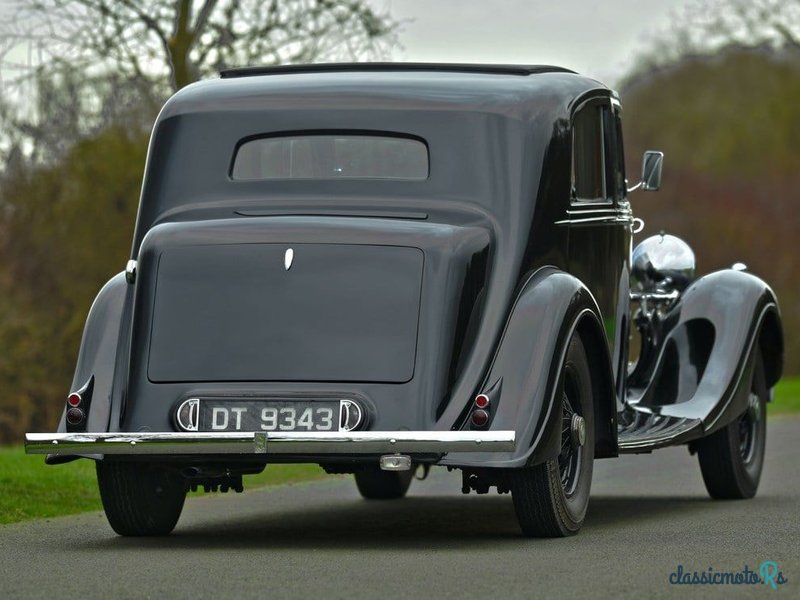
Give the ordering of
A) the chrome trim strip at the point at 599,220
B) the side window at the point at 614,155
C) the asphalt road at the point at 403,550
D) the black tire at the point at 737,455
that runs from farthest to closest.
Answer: the black tire at the point at 737,455
the side window at the point at 614,155
the chrome trim strip at the point at 599,220
the asphalt road at the point at 403,550

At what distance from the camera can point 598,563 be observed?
728 centimetres

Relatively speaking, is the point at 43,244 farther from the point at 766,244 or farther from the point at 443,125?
the point at 766,244

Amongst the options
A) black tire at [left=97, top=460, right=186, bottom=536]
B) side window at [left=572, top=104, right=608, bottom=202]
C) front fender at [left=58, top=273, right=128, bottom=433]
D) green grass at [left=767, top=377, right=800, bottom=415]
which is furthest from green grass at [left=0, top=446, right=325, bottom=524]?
Answer: green grass at [left=767, top=377, right=800, bottom=415]

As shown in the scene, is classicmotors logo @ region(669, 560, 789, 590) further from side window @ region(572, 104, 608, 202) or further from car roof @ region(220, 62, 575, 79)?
car roof @ region(220, 62, 575, 79)

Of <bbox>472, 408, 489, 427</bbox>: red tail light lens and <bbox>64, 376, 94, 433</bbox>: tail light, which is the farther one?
<bbox>64, 376, 94, 433</bbox>: tail light

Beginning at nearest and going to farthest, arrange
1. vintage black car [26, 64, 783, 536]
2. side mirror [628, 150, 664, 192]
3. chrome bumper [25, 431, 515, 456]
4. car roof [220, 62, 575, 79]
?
chrome bumper [25, 431, 515, 456] → vintage black car [26, 64, 783, 536] → car roof [220, 62, 575, 79] → side mirror [628, 150, 664, 192]

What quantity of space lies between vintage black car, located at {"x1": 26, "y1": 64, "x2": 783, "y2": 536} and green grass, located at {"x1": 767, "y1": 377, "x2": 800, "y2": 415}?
493 inches

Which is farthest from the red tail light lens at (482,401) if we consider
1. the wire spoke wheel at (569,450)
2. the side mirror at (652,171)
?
the side mirror at (652,171)

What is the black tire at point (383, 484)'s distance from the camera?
12016 mm

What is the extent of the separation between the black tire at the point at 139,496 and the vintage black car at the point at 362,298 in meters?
0.01

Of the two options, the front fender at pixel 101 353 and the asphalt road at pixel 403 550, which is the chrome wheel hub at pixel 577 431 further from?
the front fender at pixel 101 353

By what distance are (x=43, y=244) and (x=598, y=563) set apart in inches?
811

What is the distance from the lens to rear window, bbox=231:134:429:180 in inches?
355

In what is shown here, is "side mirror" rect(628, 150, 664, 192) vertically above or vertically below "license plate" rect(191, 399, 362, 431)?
above
